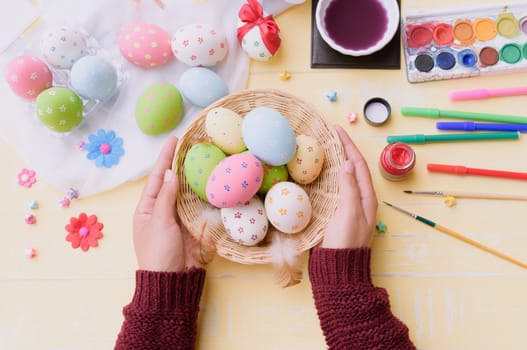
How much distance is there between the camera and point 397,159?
3.16 ft

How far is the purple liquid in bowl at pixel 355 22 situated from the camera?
1021 millimetres

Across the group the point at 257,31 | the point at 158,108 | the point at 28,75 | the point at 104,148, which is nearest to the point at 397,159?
the point at 257,31

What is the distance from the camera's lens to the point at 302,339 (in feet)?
3.14

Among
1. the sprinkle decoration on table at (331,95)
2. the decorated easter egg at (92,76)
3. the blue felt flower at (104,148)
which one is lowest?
the blue felt flower at (104,148)

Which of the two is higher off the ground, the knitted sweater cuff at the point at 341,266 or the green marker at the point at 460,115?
the green marker at the point at 460,115

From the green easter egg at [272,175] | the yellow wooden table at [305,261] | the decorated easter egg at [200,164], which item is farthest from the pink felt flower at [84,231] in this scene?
the green easter egg at [272,175]

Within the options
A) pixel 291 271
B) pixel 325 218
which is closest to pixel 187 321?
pixel 291 271

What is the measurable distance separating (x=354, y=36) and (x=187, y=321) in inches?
24.8

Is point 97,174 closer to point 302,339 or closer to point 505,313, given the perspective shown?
point 302,339

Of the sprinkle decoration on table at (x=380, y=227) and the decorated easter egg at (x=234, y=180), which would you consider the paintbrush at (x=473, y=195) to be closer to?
the sprinkle decoration on table at (x=380, y=227)

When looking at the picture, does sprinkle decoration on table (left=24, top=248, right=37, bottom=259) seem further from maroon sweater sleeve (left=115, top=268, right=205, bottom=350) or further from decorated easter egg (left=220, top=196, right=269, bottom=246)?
decorated easter egg (left=220, top=196, right=269, bottom=246)

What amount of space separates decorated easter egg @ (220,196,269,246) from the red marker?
36cm

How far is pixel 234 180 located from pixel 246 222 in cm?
8

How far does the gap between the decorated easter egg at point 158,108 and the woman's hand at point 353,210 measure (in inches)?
13.5
